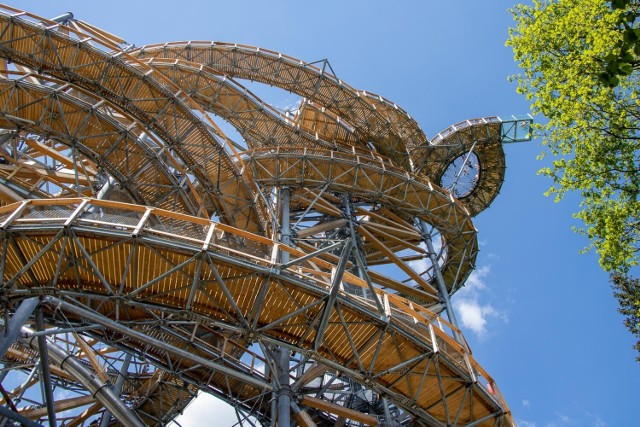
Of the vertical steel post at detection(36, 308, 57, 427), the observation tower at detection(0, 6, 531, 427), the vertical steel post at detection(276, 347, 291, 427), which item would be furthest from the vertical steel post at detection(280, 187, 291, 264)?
the vertical steel post at detection(36, 308, 57, 427)

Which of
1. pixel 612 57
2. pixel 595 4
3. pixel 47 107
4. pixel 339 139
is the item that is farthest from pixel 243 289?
pixel 339 139

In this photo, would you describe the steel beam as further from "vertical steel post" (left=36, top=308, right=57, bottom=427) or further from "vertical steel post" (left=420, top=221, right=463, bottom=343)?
"vertical steel post" (left=420, top=221, right=463, bottom=343)

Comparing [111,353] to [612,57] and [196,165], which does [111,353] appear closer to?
[196,165]

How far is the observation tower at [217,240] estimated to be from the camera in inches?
375

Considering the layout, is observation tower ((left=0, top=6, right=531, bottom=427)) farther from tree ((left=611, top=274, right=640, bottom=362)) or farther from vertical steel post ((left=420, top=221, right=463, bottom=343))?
tree ((left=611, top=274, right=640, bottom=362))

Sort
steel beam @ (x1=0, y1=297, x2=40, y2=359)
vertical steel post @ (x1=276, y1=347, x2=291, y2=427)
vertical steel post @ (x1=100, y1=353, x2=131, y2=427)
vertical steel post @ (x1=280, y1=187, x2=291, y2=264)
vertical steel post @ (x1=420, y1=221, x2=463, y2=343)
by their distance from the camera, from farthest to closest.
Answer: vertical steel post @ (x1=420, y1=221, x2=463, y2=343) < vertical steel post @ (x1=280, y1=187, x2=291, y2=264) < vertical steel post @ (x1=100, y1=353, x2=131, y2=427) < vertical steel post @ (x1=276, y1=347, x2=291, y2=427) < steel beam @ (x1=0, y1=297, x2=40, y2=359)

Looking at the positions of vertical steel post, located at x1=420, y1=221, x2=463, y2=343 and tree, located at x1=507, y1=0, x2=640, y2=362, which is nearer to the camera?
tree, located at x1=507, y1=0, x2=640, y2=362

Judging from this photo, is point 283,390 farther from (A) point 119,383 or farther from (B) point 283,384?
(A) point 119,383

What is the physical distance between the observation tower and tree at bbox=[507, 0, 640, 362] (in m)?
3.88

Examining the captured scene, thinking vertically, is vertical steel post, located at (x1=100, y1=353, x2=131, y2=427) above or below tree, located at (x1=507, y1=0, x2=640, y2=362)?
below

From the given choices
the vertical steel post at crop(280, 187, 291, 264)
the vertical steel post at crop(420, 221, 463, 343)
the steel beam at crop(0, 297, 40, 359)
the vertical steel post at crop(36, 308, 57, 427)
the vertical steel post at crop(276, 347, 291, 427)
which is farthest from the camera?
the vertical steel post at crop(420, 221, 463, 343)

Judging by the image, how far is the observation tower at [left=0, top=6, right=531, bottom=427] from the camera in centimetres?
952

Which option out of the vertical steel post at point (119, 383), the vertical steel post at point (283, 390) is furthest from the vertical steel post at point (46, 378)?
the vertical steel post at point (119, 383)

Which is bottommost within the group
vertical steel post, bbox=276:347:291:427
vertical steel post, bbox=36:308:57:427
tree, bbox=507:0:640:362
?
vertical steel post, bbox=36:308:57:427
